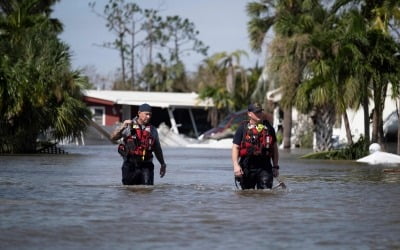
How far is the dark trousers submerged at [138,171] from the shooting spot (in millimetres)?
12994

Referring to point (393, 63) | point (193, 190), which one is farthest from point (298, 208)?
point (393, 63)

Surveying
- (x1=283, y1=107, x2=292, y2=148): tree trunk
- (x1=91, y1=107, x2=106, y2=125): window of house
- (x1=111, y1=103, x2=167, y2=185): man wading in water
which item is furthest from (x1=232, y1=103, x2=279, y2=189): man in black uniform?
(x1=91, y1=107, x2=106, y2=125): window of house

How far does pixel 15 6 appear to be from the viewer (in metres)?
45.5

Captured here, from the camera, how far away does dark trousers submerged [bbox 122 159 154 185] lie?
1299 centimetres

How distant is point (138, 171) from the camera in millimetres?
13008

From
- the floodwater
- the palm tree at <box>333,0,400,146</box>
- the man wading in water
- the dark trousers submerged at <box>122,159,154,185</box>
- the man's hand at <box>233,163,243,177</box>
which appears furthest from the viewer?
the palm tree at <box>333,0,400,146</box>

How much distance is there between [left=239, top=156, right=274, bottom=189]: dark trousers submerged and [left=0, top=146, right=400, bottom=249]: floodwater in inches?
7.2

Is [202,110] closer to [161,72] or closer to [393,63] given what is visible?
[161,72]

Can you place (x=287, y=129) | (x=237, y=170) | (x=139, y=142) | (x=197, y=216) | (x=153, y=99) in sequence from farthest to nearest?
(x=153, y=99), (x=287, y=129), (x=139, y=142), (x=237, y=170), (x=197, y=216)

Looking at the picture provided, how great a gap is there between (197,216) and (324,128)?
Result: 27.4 m

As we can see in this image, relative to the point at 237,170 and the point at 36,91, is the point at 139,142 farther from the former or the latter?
the point at 36,91

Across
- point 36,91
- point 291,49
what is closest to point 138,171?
point 36,91

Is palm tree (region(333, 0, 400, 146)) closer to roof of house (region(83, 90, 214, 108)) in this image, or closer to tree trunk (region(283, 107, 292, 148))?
tree trunk (region(283, 107, 292, 148))

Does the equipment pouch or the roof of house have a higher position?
the roof of house
